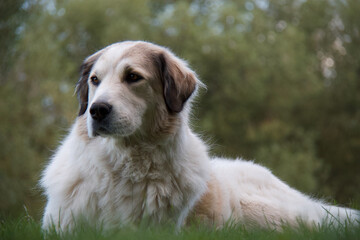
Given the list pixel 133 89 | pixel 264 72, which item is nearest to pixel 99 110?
pixel 133 89

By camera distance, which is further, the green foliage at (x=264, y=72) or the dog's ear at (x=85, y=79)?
the green foliage at (x=264, y=72)

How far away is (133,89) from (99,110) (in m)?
0.48

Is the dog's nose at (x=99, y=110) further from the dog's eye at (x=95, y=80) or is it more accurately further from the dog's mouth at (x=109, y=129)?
the dog's eye at (x=95, y=80)

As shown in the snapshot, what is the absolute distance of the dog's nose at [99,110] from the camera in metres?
4.60

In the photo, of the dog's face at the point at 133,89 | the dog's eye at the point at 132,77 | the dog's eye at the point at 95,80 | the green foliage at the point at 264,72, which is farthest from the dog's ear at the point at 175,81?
the green foliage at the point at 264,72

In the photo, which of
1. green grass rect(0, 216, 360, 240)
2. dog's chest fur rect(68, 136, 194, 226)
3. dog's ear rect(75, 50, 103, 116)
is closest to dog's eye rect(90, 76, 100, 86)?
dog's ear rect(75, 50, 103, 116)

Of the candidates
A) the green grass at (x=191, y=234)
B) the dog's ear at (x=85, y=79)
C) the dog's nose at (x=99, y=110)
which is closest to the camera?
the green grass at (x=191, y=234)

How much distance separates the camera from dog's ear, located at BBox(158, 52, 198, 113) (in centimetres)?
510

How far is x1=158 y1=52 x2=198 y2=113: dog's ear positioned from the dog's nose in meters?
0.71

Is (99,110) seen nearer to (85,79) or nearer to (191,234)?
(85,79)

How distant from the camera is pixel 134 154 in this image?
4.96 m

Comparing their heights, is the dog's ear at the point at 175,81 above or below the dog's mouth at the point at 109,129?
above

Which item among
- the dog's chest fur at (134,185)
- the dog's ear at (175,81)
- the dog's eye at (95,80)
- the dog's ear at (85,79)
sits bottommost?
the dog's chest fur at (134,185)

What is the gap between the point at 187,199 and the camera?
16.2 ft
